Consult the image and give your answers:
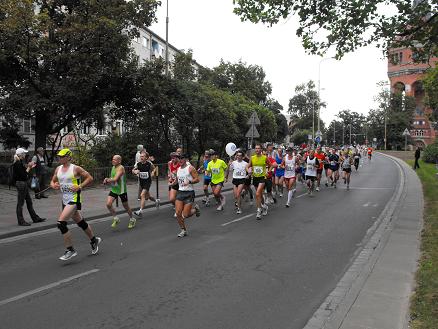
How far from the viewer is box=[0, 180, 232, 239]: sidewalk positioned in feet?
34.6

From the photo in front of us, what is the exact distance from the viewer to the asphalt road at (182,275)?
5094 mm

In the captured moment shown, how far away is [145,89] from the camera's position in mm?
20688

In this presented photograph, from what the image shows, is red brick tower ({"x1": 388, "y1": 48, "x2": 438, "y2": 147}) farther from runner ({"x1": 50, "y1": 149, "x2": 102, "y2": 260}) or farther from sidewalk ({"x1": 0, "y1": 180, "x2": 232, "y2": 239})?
runner ({"x1": 50, "y1": 149, "x2": 102, "y2": 260})

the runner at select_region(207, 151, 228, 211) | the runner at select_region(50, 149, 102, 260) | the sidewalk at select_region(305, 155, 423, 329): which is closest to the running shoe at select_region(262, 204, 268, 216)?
the runner at select_region(207, 151, 228, 211)

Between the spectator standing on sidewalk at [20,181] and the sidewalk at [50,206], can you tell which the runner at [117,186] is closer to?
the sidewalk at [50,206]

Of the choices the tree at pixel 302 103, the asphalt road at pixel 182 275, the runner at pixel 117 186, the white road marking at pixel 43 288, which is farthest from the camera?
the tree at pixel 302 103

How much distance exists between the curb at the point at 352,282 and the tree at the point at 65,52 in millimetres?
12144

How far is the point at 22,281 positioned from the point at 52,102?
40.3 feet

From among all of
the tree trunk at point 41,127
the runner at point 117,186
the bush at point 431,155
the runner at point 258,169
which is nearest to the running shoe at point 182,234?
the runner at point 117,186

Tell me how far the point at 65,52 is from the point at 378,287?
15.7m

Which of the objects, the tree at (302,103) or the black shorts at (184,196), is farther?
the tree at (302,103)

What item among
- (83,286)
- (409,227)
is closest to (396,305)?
(83,286)

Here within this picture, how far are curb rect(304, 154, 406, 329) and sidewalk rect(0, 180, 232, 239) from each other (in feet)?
22.9

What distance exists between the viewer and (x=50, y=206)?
45.8 ft
